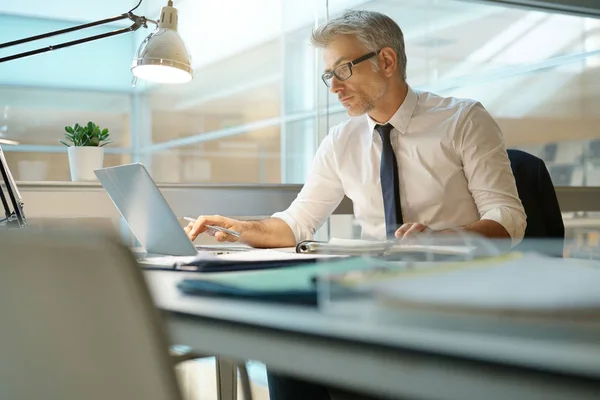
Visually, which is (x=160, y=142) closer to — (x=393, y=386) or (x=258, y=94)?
(x=258, y=94)

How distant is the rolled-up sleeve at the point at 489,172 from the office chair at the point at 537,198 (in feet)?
0.20

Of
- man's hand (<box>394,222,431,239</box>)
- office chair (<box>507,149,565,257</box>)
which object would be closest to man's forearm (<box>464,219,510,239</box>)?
office chair (<box>507,149,565,257</box>)

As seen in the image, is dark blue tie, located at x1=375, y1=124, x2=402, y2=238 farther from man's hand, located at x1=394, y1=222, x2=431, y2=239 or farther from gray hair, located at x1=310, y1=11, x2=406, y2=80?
man's hand, located at x1=394, y1=222, x2=431, y2=239

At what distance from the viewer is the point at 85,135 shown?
7.88ft

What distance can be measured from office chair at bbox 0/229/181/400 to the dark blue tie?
1.63m

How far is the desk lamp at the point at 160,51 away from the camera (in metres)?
1.98

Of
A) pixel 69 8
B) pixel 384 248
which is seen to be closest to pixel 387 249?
pixel 384 248

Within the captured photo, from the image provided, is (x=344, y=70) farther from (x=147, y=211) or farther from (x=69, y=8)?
(x=69, y=8)

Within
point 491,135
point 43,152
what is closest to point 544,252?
point 491,135

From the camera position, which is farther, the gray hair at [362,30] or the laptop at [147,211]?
the gray hair at [362,30]

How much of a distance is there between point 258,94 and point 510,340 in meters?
6.34

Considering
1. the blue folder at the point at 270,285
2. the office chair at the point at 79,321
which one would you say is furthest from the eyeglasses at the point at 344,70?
the office chair at the point at 79,321

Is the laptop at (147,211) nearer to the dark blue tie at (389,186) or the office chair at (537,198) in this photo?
the dark blue tie at (389,186)

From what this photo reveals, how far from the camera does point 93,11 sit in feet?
14.6
